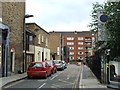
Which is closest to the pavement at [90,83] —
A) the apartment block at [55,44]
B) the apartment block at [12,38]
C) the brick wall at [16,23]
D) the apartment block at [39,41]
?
the apartment block at [12,38]

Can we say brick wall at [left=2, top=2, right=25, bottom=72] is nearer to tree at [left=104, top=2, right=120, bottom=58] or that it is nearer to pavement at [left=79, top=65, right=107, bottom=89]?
pavement at [left=79, top=65, right=107, bottom=89]

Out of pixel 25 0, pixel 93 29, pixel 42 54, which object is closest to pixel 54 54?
pixel 42 54

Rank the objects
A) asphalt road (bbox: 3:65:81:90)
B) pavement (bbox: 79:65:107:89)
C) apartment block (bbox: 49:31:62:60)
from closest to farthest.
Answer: pavement (bbox: 79:65:107:89) → asphalt road (bbox: 3:65:81:90) → apartment block (bbox: 49:31:62:60)

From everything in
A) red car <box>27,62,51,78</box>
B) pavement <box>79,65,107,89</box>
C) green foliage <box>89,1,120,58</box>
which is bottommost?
pavement <box>79,65,107,89</box>

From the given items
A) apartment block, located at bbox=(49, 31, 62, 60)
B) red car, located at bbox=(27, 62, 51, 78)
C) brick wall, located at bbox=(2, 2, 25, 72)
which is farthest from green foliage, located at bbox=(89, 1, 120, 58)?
apartment block, located at bbox=(49, 31, 62, 60)

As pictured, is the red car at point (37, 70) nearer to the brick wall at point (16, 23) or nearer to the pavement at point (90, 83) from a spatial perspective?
the brick wall at point (16, 23)

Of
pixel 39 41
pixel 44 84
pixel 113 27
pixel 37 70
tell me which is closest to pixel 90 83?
pixel 44 84

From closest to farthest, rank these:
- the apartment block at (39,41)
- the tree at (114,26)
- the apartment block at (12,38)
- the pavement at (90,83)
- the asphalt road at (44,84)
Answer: the tree at (114,26)
the pavement at (90,83)
the asphalt road at (44,84)
the apartment block at (12,38)
the apartment block at (39,41)

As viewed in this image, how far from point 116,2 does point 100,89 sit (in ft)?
A: 15.1

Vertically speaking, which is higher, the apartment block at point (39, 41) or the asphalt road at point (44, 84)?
the apartment block at point (39, 41)

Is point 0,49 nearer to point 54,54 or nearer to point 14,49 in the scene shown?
point 14,49

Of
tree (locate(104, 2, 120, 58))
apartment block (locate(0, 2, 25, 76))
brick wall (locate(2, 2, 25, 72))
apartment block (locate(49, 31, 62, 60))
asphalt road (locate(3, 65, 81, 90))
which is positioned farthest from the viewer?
apartment block (locate(49, 31, 62, 60))

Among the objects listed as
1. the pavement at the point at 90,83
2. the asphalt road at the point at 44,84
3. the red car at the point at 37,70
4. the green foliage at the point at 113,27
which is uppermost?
the green foliage at the point at 113,27

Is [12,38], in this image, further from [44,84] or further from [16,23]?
[44,84]
